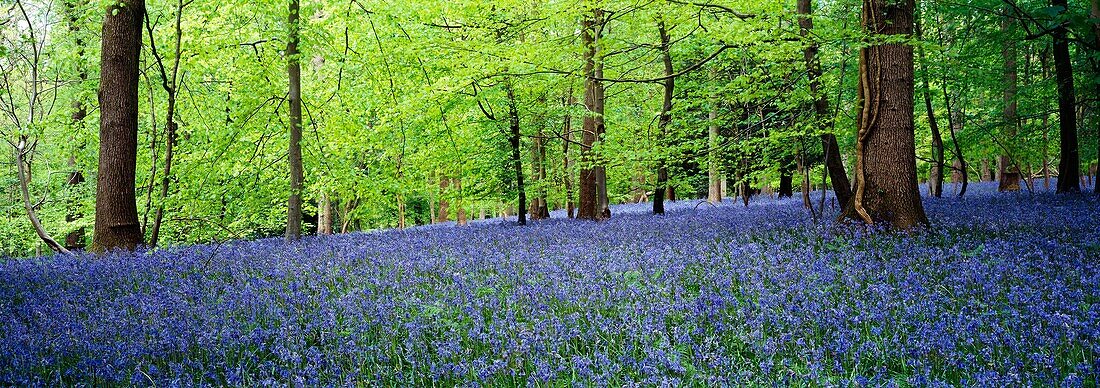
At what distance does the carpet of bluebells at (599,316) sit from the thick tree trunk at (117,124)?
2.27m

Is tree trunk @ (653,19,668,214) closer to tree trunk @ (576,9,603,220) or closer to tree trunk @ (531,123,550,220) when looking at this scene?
tree trunk @ (576,9,603,220)

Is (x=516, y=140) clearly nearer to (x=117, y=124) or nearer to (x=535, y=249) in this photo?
(x=535, y=249)

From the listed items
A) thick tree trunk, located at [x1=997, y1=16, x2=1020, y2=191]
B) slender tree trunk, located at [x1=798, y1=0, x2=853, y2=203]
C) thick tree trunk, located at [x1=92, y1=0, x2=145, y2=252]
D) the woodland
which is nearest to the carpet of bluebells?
the woodland

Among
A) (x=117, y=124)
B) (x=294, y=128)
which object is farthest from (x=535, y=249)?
(x=117, y=124)

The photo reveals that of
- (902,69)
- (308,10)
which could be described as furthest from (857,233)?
(308,10)

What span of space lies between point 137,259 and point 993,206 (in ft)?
41.2

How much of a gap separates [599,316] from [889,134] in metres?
5.63

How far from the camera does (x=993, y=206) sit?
34.0 feet

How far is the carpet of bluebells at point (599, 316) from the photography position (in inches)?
129

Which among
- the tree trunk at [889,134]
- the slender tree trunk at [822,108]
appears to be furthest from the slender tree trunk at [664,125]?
the tree trunk at [889,134]

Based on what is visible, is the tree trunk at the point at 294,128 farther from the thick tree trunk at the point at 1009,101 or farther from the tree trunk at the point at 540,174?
the thick tree trunk at the point at 1009,101

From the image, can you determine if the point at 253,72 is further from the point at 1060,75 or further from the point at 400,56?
the point at 1060,75

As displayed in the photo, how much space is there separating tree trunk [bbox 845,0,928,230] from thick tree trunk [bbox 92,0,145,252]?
1029 centimetres

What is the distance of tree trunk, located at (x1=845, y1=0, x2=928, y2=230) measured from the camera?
7.75 meters
